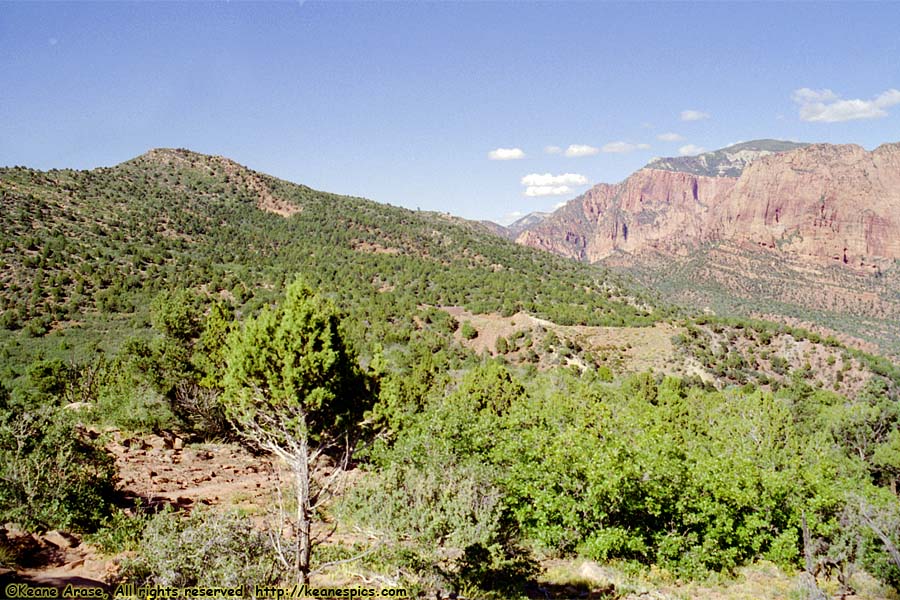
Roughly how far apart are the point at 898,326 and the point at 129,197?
15219 cm

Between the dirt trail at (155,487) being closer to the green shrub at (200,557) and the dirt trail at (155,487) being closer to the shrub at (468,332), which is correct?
the green shrub at (200,557)

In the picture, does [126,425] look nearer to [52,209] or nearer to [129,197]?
[52,209]

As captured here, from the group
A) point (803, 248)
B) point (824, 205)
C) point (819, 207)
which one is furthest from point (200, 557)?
point (824, 205)

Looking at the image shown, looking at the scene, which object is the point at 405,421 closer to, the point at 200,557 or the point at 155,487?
the point at 200,557

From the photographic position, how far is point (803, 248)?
531ft

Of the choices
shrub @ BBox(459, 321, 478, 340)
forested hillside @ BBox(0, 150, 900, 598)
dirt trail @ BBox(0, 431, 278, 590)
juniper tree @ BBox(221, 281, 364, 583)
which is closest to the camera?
forested hillside @ BBox(0, 150, 900, 598)

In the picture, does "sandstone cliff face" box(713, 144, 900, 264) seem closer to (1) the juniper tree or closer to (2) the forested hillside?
(2) the forested hillside

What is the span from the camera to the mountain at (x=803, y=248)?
12293 cm

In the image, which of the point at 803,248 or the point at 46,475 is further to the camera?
the point at 803,248

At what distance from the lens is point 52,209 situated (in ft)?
175

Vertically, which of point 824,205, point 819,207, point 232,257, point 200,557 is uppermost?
point 824,205

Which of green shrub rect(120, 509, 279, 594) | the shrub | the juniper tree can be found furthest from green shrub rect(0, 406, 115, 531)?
the shrub

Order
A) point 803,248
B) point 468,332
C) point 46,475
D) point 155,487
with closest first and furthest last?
point 46,475
point 155,487
point 468,332
point 803,248

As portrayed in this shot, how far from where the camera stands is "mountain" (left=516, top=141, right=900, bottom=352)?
403 feet
